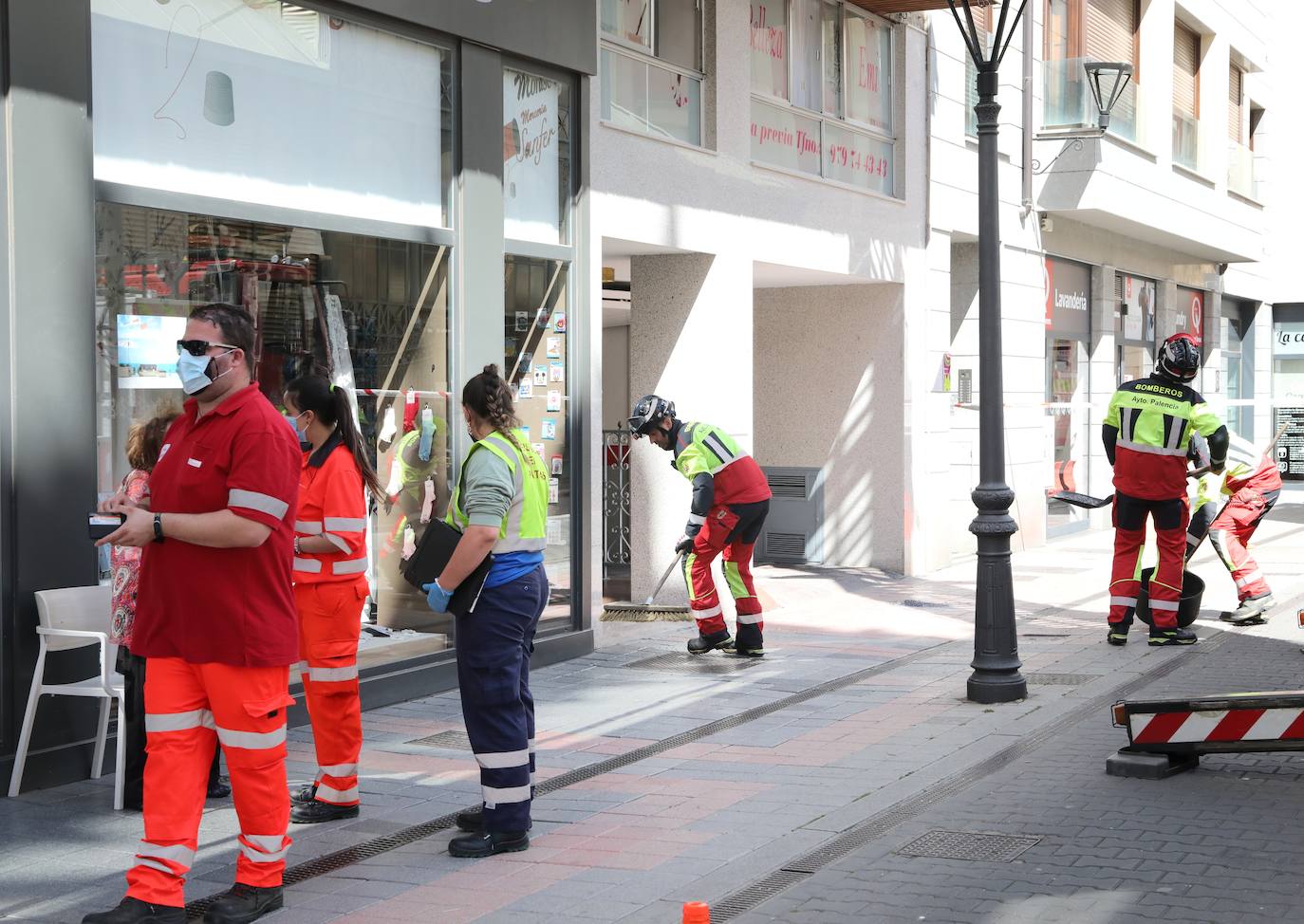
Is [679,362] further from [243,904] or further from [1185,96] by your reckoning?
[1185,96]

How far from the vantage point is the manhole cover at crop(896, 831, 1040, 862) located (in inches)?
235

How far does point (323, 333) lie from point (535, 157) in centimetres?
237

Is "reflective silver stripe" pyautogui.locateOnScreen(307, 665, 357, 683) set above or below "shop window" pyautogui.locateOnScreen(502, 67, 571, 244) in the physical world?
below

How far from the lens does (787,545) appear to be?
17.3 meters

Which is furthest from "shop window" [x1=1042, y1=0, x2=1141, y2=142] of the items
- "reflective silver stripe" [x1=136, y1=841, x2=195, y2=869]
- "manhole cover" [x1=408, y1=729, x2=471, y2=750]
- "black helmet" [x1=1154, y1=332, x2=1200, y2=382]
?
"reflective silver stripe" [x1=136, y1=841, x2=195, y2=869]

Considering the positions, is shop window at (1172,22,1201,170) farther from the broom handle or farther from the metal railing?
the broom handle

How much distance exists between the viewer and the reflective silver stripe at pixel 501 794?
613 cm

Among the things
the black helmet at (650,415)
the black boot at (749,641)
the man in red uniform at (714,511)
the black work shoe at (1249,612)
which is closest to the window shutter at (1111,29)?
the black work shoe at (1249,612)

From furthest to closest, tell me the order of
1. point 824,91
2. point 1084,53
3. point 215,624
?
point 1084,53 → point 824,91 → point 215,624

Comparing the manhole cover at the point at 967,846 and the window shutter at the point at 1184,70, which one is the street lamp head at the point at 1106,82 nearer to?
the window shutter at the point at 1184,70

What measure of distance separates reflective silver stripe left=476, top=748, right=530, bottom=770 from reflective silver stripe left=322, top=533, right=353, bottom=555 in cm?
106

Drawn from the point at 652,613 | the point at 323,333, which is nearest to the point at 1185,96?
the point at 652,613

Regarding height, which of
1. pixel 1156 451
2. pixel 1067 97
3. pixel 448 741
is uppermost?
pixel 1067 97

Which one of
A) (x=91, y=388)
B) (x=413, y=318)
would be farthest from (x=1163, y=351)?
(x=91, y=388)
